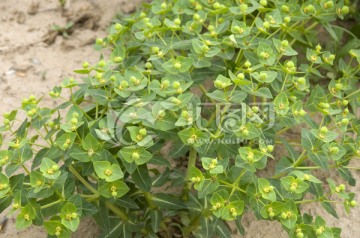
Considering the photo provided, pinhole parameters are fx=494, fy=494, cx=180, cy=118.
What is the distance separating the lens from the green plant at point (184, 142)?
5.93 feet

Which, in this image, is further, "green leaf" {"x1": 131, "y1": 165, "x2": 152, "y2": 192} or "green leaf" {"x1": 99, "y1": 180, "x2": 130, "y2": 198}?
"green leaf" {"x1": 131, "y1": 165, "x2": 152, "y2": 192}

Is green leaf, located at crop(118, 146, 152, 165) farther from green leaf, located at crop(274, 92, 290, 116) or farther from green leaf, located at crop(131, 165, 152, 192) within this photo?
green leaf, located at crop(274, 92, 290, 116)

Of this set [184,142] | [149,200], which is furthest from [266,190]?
[149,200]

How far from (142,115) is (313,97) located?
2.66 ft

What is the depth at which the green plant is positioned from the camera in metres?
1.81

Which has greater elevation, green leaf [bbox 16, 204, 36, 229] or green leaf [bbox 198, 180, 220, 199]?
green leaf [bbox 16, 204, 36, 229]

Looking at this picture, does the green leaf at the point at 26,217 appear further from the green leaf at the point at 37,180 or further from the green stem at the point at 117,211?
the green stem at the point at 117,211

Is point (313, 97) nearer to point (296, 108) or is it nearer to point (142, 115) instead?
point (296, 108)

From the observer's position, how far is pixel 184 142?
1.87 m

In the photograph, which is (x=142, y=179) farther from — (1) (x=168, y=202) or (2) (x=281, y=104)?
(2) (x=281, y=104)

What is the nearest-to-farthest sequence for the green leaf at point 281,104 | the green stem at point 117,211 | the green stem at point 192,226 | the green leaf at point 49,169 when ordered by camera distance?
1. the green leaf at point 49,169
2. the green leaf at point 281,104
3. the green stem at point 117,211
4. the green stem at point 192,226

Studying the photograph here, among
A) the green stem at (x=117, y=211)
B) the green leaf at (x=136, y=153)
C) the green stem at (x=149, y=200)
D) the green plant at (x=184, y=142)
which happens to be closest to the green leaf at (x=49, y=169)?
the green plant at (x=184, y=142)

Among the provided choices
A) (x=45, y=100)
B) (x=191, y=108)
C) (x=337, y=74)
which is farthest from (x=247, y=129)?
(x=45, y=100)

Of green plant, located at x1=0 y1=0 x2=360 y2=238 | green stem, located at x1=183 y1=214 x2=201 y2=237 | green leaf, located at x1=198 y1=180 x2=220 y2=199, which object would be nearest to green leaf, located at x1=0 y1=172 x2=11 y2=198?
green plant, located at x1=0 y1=0 x2=360 y2=238
